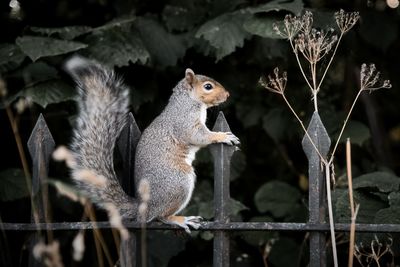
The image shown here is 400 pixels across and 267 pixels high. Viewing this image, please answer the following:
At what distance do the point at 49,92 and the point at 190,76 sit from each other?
0.55m

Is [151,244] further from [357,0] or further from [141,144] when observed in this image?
→ [357,0]

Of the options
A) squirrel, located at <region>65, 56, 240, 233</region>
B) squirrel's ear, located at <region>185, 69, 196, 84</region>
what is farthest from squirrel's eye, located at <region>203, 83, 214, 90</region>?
squirrel, located at <region>65, 56, 240, 233</region>

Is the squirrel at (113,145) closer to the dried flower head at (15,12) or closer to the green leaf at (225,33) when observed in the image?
the green leaf at (225,33)

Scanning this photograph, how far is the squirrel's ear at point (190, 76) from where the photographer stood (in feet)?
8.61

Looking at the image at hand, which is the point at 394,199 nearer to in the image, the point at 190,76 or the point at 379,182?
the point at 379,182

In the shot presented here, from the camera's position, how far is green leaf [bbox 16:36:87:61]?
8.28ft

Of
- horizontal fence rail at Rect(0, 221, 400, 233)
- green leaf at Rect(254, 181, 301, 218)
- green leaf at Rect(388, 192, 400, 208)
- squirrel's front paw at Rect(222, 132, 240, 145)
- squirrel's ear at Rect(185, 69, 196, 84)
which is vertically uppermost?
squirrel's ear at Rect(185, 69, 196, 84)

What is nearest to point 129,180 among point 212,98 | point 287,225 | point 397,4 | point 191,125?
point 191,125

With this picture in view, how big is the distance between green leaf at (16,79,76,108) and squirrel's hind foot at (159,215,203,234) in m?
0.70

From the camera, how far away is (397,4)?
2650 millimetres

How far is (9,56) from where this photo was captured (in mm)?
2705

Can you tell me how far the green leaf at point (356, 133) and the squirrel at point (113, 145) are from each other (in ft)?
2.63

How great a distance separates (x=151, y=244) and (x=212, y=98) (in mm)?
643

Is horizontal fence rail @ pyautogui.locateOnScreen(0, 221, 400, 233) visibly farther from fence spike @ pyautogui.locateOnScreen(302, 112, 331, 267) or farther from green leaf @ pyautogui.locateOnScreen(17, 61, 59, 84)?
green leaf @ pyautogui.locateOnScreen(17, 61, 59, 84)
